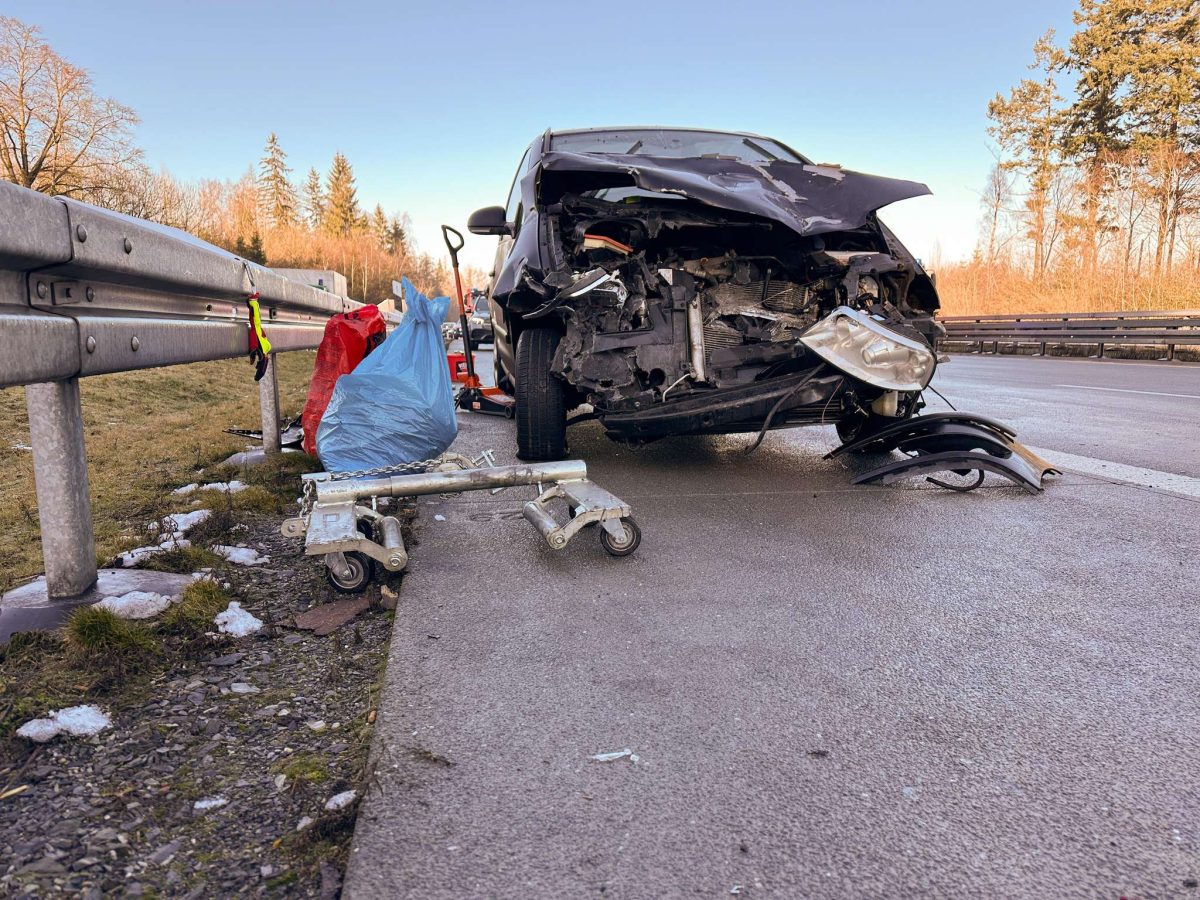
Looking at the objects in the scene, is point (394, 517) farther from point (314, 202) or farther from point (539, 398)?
point (314, 202)

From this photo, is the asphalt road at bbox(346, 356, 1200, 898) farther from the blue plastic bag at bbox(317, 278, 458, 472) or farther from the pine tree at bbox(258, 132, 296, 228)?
the pine tree at bbox(258, 132, 296, 228)

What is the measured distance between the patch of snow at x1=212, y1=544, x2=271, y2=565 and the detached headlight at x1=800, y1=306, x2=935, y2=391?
2620mm

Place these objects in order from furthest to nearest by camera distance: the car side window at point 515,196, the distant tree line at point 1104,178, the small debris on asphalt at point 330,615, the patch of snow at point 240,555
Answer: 1. the distant tree line at point 1104,178
2. the car side window at point 515,196
3. the patch of snow at point 240,555
4. the small debris on asphalt at point 330,615

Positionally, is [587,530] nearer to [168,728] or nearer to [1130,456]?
[168,728]

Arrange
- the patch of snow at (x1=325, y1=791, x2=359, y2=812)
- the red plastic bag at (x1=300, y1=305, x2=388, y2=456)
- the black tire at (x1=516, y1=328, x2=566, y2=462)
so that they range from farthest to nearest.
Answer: the red plastic bag at (x1=300, y1=305, x2=388, y2=456) → the black tire at (x1=516, y1=328, x2=566, y2=462) → the patch of snow at (x1=325, y1=791, x2=359, y2=812)

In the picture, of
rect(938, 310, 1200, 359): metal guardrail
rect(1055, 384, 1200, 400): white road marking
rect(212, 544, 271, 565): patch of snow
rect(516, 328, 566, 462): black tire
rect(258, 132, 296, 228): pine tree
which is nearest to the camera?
rect(212, 544, 271, 565): patch of snow

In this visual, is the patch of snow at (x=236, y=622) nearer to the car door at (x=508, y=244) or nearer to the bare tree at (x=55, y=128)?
the car door at (x=508, y=244)

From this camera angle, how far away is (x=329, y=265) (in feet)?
269

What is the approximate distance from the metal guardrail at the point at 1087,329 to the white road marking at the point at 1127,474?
1366 cm

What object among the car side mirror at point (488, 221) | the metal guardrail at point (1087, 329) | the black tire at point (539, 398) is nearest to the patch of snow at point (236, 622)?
the black tire at point (539, 398)

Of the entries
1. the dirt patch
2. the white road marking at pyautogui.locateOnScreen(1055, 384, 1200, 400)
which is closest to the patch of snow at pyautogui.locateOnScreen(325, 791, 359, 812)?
the dirt patch

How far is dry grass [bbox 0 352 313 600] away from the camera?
3221 mm

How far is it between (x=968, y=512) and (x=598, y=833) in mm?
2819

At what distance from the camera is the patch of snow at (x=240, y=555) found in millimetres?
2969
